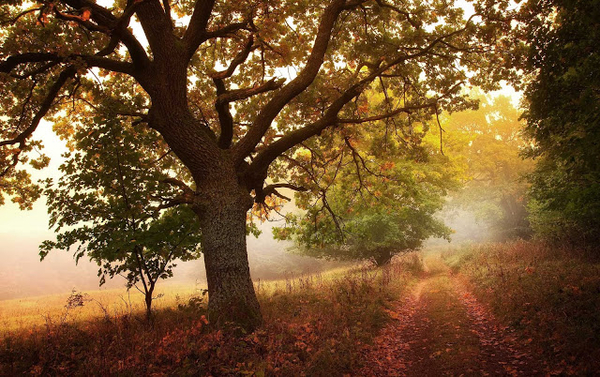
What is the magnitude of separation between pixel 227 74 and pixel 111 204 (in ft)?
14.4

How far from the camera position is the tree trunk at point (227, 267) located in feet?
19.7

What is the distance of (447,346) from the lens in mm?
6258

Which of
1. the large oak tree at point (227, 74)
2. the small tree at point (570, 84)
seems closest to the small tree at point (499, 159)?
the small tree at point (570, 84)

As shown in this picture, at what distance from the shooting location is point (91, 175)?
21.2 feet

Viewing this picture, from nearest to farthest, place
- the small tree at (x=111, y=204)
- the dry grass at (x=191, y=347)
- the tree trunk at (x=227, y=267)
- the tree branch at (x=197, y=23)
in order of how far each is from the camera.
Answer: the dry grass at (x=191, y=347), the tree trunk at (x=227, y=267), the small tree at (x=111, y=204), the tree branch at (x=197, y=23)

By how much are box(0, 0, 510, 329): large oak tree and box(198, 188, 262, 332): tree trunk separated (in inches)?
0.9

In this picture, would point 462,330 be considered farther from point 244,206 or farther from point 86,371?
point 86,371

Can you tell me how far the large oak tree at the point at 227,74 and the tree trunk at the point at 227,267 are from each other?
0.07 feet

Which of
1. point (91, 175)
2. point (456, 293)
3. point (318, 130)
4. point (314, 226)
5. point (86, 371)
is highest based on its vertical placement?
point (318, 130)

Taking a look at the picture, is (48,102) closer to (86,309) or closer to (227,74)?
(227,74)

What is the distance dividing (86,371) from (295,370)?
3.05m

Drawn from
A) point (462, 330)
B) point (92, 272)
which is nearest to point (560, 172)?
point (462, 330)

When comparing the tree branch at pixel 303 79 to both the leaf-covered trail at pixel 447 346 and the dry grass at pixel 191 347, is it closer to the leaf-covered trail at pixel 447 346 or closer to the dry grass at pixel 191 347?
the dry grass at pixel 191 347

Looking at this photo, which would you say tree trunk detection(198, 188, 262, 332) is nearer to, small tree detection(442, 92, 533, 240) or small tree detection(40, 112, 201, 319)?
small tree detection(40, 112, 201, 319)
